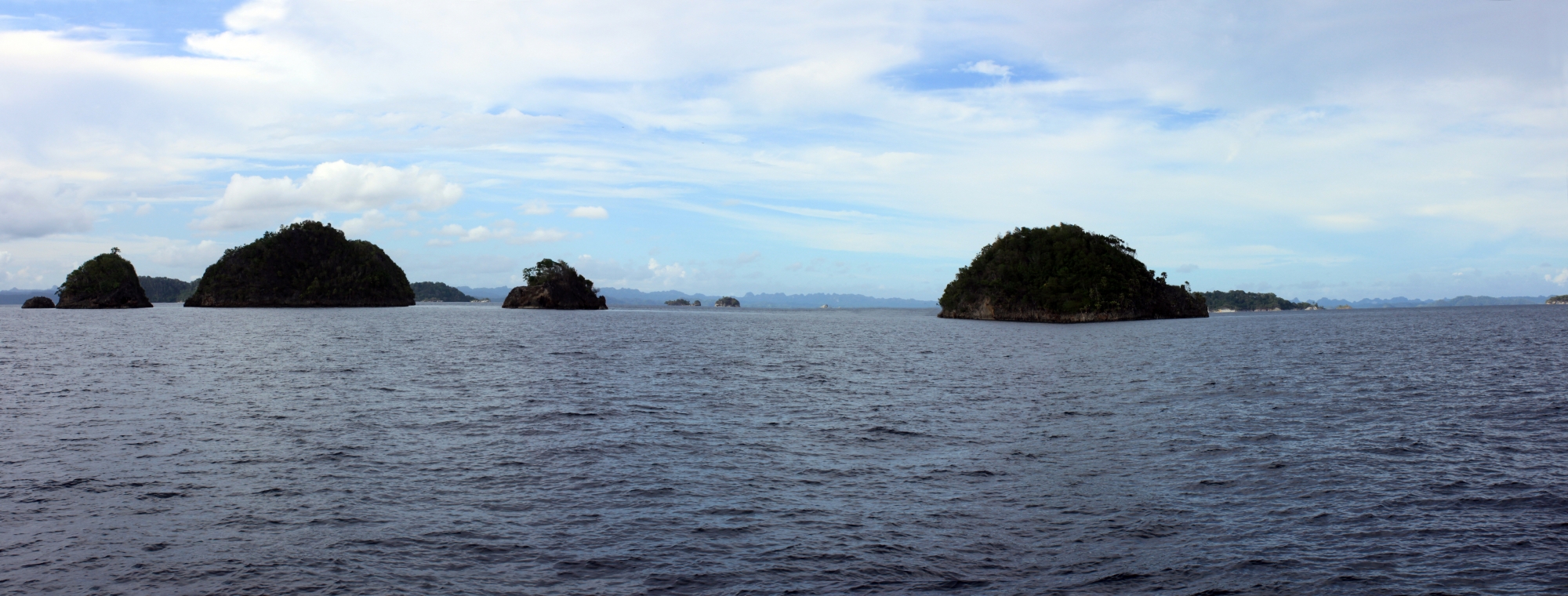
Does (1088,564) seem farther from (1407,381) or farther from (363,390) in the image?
(1407,381)

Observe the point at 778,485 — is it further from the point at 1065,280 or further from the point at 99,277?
the point at 99,277

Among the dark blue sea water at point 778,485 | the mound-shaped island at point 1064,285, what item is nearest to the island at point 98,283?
the dark blue sea water at point 778,485

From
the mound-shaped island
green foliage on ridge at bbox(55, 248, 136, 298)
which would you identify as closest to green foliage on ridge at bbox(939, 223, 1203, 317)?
the mound-shaped island

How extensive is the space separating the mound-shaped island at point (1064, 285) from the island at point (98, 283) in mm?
212570

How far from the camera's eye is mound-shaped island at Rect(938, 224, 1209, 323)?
176 meters

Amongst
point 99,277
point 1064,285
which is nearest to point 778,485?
point 1064,285

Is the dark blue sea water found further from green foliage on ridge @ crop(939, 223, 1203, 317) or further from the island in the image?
the island

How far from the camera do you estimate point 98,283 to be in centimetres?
19512

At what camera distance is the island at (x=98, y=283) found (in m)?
195

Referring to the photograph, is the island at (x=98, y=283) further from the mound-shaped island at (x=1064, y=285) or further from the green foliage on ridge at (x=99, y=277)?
the mound-shaped island at (x=1064, y=285)

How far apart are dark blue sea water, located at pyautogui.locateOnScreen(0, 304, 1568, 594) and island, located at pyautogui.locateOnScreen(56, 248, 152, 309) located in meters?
194

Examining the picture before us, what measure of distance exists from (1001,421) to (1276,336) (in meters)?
87.8

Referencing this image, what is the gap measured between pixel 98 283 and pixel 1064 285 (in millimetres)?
232237

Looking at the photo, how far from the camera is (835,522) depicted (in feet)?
55.8
